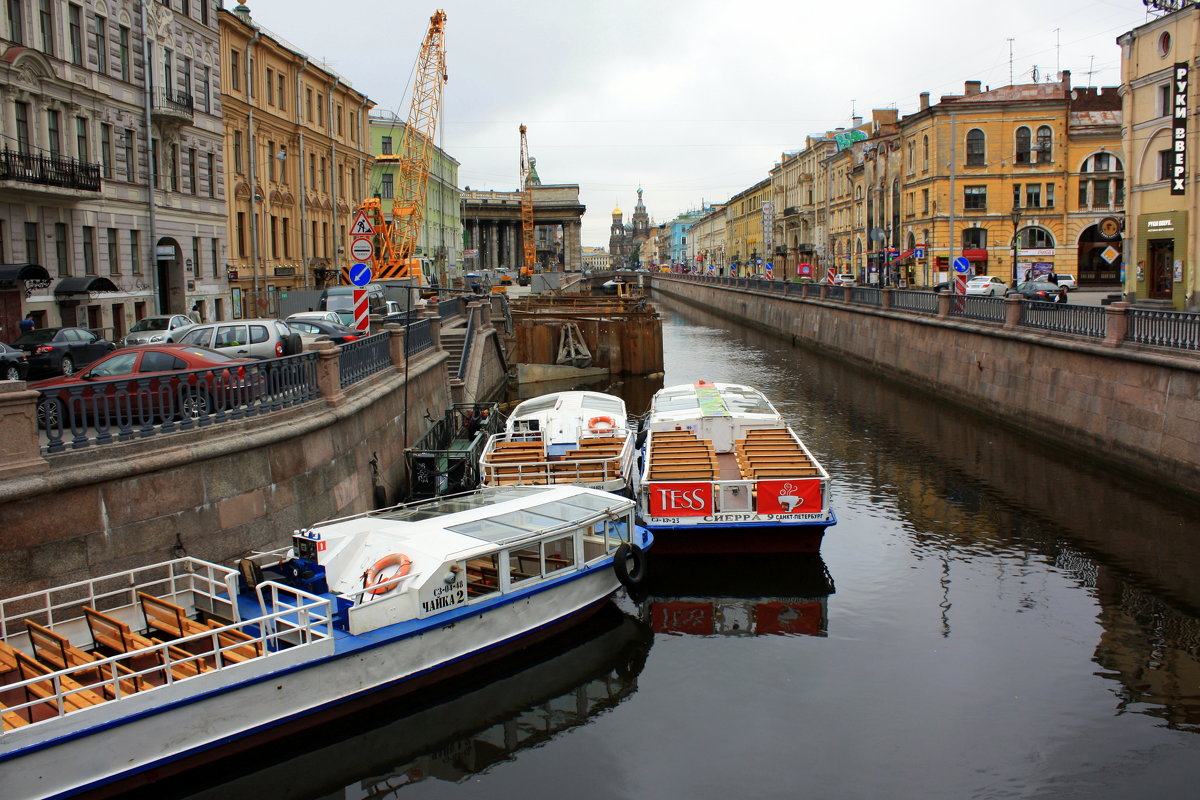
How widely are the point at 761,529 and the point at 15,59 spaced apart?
24322 mm

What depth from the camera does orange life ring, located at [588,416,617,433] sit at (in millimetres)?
20156

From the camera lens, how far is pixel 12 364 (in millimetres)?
20078

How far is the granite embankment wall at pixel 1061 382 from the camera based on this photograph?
20.0 meters

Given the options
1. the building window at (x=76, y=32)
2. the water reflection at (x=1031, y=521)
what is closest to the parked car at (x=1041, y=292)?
the water reflection at (x=1031, y=521)

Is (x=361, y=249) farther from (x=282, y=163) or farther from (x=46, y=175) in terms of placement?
(x=282, y=163)

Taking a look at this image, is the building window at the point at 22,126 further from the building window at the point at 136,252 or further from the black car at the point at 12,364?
the black car at the point at 12,364

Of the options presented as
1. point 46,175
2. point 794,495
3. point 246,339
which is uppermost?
point 46,175

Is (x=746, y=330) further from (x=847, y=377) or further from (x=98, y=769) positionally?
(x=98, y=769)

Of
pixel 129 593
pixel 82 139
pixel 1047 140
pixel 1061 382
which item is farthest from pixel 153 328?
pixel 1047 140

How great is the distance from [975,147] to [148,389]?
5542cm

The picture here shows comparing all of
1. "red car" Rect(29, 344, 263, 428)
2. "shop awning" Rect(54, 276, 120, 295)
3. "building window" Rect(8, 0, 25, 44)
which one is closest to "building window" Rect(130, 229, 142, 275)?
"shop awning" Rect(54, 276, 120, 295)

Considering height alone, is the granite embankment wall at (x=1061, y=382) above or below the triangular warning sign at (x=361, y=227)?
below

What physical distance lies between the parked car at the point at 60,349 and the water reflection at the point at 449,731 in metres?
14.9

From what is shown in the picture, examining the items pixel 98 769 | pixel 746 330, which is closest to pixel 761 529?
pixel 98 769
